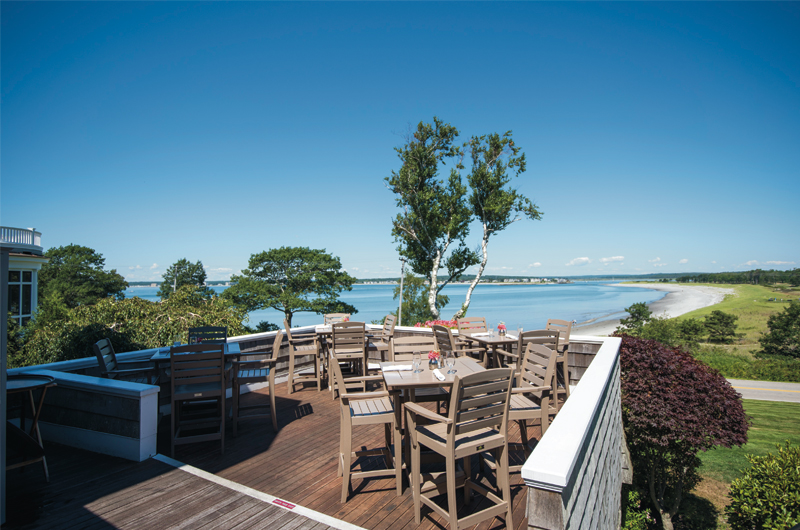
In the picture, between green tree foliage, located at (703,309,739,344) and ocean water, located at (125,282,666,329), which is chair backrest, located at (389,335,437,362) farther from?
green tree foliage, located at (703,309,739,344)

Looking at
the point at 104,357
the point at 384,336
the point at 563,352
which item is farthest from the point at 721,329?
the point at 104,357

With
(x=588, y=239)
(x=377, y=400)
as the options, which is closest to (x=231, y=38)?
(x=377, y=400)

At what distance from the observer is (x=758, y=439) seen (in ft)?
28.4

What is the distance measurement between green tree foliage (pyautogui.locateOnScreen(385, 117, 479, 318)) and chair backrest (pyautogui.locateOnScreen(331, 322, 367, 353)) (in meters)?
10.1

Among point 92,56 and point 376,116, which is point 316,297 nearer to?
point 376,116

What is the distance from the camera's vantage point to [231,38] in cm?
1036

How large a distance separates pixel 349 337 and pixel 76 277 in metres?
38.7

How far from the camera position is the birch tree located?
15.0 m

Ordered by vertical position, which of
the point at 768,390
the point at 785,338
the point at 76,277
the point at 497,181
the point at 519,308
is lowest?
the point at 519,308

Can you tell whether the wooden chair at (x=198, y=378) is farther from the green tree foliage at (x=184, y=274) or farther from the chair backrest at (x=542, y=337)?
the green tree foliage at (x=184, y=274)

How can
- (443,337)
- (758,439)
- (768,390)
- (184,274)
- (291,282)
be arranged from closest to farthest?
(443,337)
(758,439)
(768,390)
(291,282)
(184,274)

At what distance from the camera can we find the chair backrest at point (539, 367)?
3209mm

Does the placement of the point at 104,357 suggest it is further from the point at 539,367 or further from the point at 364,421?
the point at 539,367

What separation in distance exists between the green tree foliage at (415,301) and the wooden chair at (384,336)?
37.3 feet
